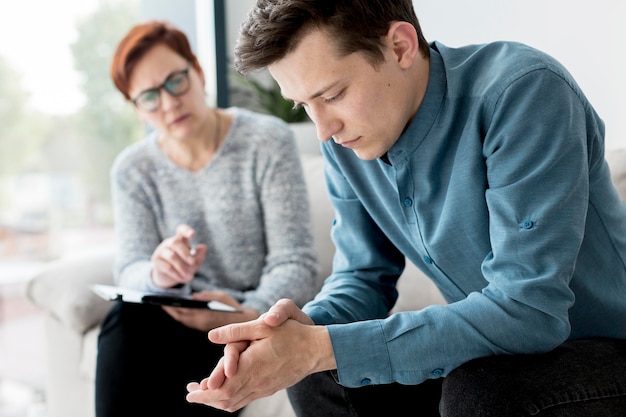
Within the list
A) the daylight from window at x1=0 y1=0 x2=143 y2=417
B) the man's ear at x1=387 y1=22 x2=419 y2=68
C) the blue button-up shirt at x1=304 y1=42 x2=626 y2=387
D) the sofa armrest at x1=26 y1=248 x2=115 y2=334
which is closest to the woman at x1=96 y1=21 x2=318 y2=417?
the sofa armrest at x1=26 y1=248 x2=115 y2=334

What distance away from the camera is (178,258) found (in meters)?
1.80

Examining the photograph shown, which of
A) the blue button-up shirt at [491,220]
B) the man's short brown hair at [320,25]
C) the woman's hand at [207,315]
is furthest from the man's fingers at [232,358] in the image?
the woman's hand at [207,315]

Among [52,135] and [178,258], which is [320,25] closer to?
[178,258]

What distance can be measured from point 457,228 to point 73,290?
1.25 m

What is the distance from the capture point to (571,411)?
1.05m

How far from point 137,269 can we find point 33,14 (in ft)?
6.37

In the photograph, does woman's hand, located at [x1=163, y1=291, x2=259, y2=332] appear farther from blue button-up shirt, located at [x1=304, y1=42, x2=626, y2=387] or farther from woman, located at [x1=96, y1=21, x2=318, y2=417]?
blue button-up shirt, located at [x1=304, y1=42, x2=626, y2=387]

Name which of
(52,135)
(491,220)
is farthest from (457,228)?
(52,135)

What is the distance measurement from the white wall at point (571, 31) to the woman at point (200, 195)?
63 centimetres

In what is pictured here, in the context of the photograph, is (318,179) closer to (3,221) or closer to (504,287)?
(504,287)

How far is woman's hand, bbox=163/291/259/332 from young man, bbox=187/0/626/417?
0.49 metres

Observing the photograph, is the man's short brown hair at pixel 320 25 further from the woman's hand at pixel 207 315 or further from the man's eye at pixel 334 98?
the woman's hand at pixel 207 315

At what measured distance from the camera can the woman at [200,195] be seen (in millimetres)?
1914

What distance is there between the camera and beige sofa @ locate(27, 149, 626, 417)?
204 cm
